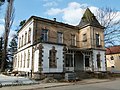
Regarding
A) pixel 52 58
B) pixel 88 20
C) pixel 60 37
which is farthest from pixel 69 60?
pixel 88 20

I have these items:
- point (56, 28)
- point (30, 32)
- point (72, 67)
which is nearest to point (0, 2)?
point (30, 32)

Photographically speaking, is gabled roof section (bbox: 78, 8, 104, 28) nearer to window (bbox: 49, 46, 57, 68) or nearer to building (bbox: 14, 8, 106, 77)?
building (bbox: 14, 8, 106, 77)

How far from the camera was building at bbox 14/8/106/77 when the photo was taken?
2247 centimetres

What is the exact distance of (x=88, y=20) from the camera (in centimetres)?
3158

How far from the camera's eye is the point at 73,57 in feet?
86.7

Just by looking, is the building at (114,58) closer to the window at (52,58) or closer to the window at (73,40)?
the window at (73,40)

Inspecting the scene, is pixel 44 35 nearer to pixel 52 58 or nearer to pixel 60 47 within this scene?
pixel 60 47

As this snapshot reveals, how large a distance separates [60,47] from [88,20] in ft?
34.9

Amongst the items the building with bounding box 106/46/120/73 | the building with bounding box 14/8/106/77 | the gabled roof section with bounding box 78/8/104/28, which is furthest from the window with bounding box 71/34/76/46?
the building with bounding box 106/46/120/73

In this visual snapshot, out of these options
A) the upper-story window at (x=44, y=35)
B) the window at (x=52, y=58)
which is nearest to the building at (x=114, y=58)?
the upper-story window at (x=44, y=35)

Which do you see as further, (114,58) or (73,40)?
(114,58)

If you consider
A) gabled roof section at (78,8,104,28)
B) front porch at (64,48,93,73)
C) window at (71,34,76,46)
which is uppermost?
gabled roof section at (78,8,104,28)

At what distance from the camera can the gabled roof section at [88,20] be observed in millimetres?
30194

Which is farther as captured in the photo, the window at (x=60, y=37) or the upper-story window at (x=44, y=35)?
the window at (x=60, y=37)
